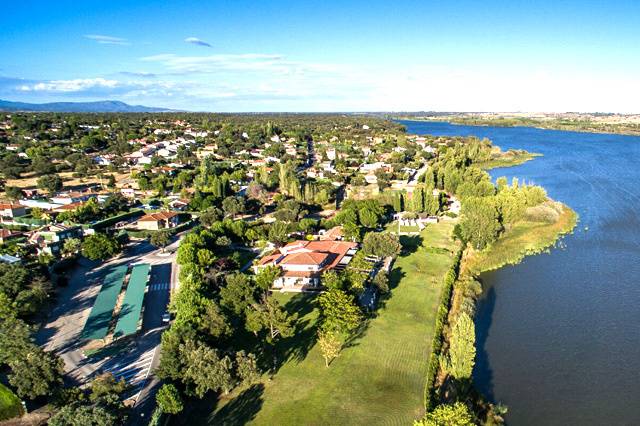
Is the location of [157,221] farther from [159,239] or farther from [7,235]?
[7,235]

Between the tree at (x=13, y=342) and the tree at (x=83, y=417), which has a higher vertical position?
the tree at (x=83, y=417)

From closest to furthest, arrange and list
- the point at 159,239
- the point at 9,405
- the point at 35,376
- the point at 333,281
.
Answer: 1. the point at 9,405
2. the point at 35,376
3. the point at 333,281
4. the point at 159,239

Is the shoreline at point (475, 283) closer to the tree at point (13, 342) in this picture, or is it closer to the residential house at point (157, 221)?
the tree at point (13, 342)

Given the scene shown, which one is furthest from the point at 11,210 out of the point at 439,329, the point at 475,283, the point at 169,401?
the point at 475,283

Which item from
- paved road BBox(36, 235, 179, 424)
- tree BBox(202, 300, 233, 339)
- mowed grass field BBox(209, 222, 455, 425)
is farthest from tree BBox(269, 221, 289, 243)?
tree BBox(202, 300, 233, 339)

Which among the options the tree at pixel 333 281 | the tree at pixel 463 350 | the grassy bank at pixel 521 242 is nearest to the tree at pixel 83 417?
the tree at pixel 333 281

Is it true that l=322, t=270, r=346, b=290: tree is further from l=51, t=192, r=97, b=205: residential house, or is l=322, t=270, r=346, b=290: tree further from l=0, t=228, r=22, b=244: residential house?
l=51, t=192, r=97, b=205: residential house
